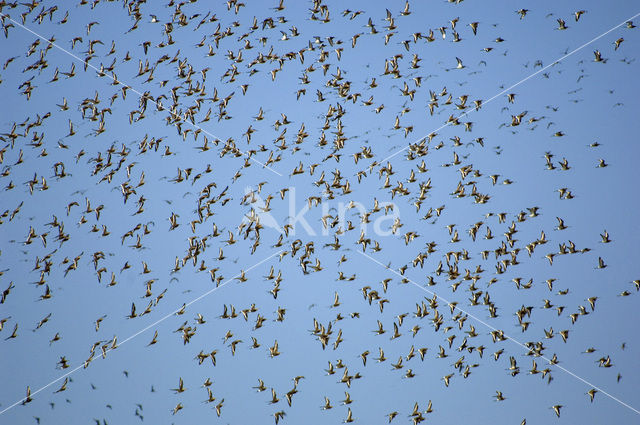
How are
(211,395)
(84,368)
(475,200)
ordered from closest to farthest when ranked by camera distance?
(475,200) → (211,395) → (84,368)

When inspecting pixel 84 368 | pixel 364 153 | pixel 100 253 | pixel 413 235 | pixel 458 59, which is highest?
pixel 458 59

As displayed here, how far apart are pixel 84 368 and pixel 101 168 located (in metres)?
9.92

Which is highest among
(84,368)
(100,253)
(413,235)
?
(413,235)


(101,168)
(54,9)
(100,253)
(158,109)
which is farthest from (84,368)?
(54,9)

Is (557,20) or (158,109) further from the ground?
(557,20)

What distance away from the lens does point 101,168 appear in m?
33.7

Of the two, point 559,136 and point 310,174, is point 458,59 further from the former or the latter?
point 310,174

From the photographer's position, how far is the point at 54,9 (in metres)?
33.2

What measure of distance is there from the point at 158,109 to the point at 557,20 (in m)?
16.2

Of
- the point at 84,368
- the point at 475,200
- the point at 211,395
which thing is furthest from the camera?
the point at 84,368

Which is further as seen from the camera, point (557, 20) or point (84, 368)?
point (84, 368)

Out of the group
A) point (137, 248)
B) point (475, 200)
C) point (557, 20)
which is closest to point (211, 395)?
point (137, 248)

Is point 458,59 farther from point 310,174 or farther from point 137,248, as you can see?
point 137,248

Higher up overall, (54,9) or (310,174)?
(54,9)
